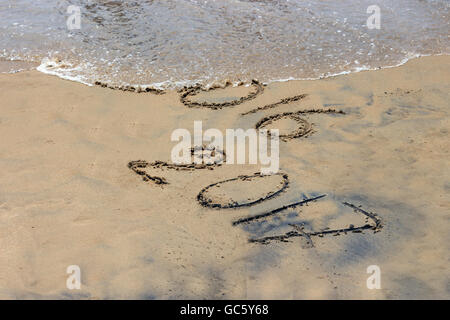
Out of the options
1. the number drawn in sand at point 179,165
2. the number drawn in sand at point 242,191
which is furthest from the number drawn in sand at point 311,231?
the number drawn in sand at point 179,165

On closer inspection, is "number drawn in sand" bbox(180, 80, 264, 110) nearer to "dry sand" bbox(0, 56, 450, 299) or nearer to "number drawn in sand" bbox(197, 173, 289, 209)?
"dry sand" bbox(0, 56, 450, 299)

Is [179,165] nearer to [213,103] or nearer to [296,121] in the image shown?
[213,103]

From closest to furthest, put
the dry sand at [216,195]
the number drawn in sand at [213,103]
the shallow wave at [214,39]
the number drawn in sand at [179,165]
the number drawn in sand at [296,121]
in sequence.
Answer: the dry sand at [216,195] → the number drawn in sand at [179,165] → the number drawn in sand at [296,121] → the number drawn in sand at [213,103] → the shallow wave at [214,39]

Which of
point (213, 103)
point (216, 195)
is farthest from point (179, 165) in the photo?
point (213, 103)

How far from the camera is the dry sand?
9.08 ft

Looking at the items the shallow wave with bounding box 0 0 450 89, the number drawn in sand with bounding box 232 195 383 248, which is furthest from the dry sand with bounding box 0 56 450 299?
the shallow wave with bounding box 0 0 450 89

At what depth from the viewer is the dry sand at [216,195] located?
2.77m

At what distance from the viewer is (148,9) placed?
7582 millimetres

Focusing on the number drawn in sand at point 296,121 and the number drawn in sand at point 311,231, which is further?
the number drawn in sand at point 296,121

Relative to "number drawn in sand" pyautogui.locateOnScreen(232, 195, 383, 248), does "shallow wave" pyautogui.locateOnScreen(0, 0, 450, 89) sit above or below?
above

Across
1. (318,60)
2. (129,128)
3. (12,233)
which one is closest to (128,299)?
(12,233)

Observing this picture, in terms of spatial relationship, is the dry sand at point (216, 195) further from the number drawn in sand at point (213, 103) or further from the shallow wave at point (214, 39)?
the shallow wave at point (214, 39)
